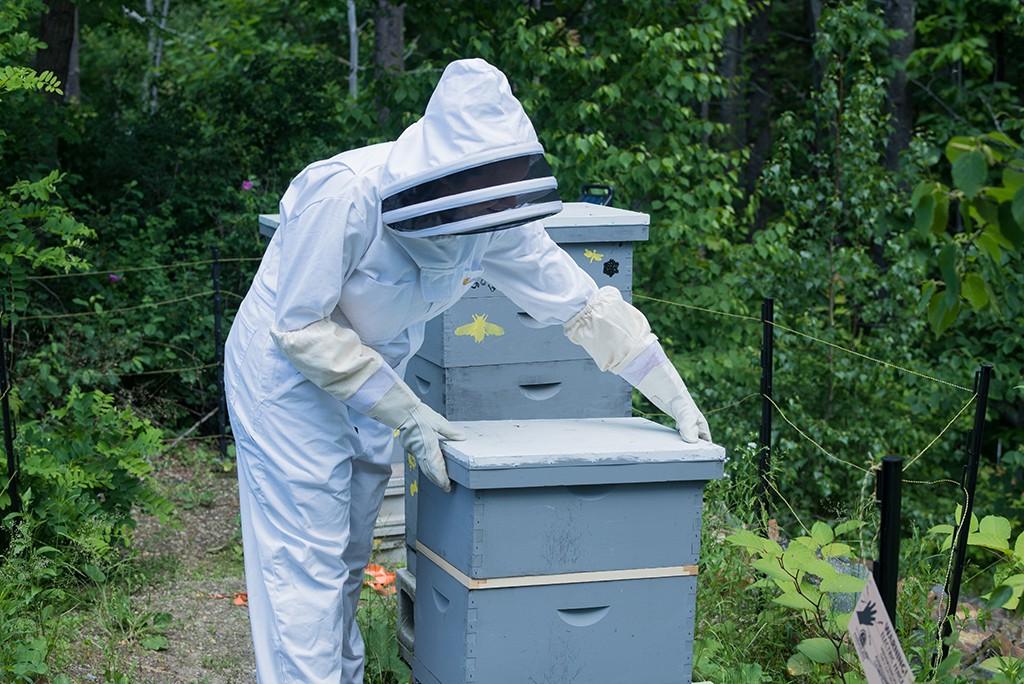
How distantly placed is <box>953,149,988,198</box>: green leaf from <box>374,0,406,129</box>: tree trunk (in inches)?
233

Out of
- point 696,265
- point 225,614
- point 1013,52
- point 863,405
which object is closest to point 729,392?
point 863,405

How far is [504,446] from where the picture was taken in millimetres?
2773

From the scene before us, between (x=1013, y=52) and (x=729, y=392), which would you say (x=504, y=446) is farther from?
(x=1013, y=52)

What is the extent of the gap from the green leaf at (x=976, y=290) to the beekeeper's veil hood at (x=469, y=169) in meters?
0.98

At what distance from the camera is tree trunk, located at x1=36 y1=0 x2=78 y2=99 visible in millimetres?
6945

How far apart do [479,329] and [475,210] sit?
1121 mm

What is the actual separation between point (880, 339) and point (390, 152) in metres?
4.20

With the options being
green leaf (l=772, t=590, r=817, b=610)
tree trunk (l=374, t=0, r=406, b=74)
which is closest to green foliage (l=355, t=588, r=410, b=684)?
green leaf (l=772, t=590, r=817, b=610)

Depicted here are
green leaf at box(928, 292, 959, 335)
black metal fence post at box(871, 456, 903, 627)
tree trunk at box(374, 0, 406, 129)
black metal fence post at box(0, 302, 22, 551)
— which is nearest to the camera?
green leaf at box(928, 292, 959, 335)

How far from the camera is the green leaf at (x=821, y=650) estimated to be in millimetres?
3359

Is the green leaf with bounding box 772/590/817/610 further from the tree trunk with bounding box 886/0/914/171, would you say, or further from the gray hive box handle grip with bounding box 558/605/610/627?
the tree trunk with bounding box 886/0/914/171

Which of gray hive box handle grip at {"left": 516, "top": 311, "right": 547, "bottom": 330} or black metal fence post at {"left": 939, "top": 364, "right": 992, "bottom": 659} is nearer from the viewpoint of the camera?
black metal fence post at {"left": 939, "top": 364, "right": 992, "bottom": 659}

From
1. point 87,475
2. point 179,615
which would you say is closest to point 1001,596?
point 179,615

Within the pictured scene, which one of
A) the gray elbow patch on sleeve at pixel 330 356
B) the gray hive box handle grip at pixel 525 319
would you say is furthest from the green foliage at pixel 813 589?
the gray elbow patch on sleeve at pixel 330 356
